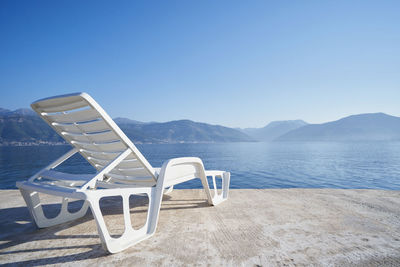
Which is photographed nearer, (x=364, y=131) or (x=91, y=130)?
(x=91, y=130)

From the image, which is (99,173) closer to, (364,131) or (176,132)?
(176,132)

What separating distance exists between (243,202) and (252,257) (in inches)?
98.7

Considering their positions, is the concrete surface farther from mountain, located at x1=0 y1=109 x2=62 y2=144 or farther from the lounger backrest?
mountain, located at x1=0 y1=109 x2=62 y2=144

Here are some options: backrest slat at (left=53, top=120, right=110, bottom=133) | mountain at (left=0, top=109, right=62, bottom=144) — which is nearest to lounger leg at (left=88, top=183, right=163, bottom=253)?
backrest slat at (left=53, top=120, right=110, bottom=133)

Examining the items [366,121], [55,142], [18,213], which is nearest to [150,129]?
[55,142]

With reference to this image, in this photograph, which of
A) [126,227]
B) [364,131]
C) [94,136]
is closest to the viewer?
A: [126,227]

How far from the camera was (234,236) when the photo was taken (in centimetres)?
298

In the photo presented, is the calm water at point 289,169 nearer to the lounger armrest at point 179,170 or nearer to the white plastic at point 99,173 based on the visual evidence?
the lounger armrest at point 179,170

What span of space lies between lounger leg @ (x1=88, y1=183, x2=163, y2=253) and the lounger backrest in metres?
0.39

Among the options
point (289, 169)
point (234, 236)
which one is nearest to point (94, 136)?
point (234, 236)

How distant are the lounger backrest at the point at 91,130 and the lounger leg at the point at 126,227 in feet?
1.28

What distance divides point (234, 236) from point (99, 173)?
202 cm

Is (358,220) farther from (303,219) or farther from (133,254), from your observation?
(133,254)

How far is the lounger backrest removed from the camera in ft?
8.66
